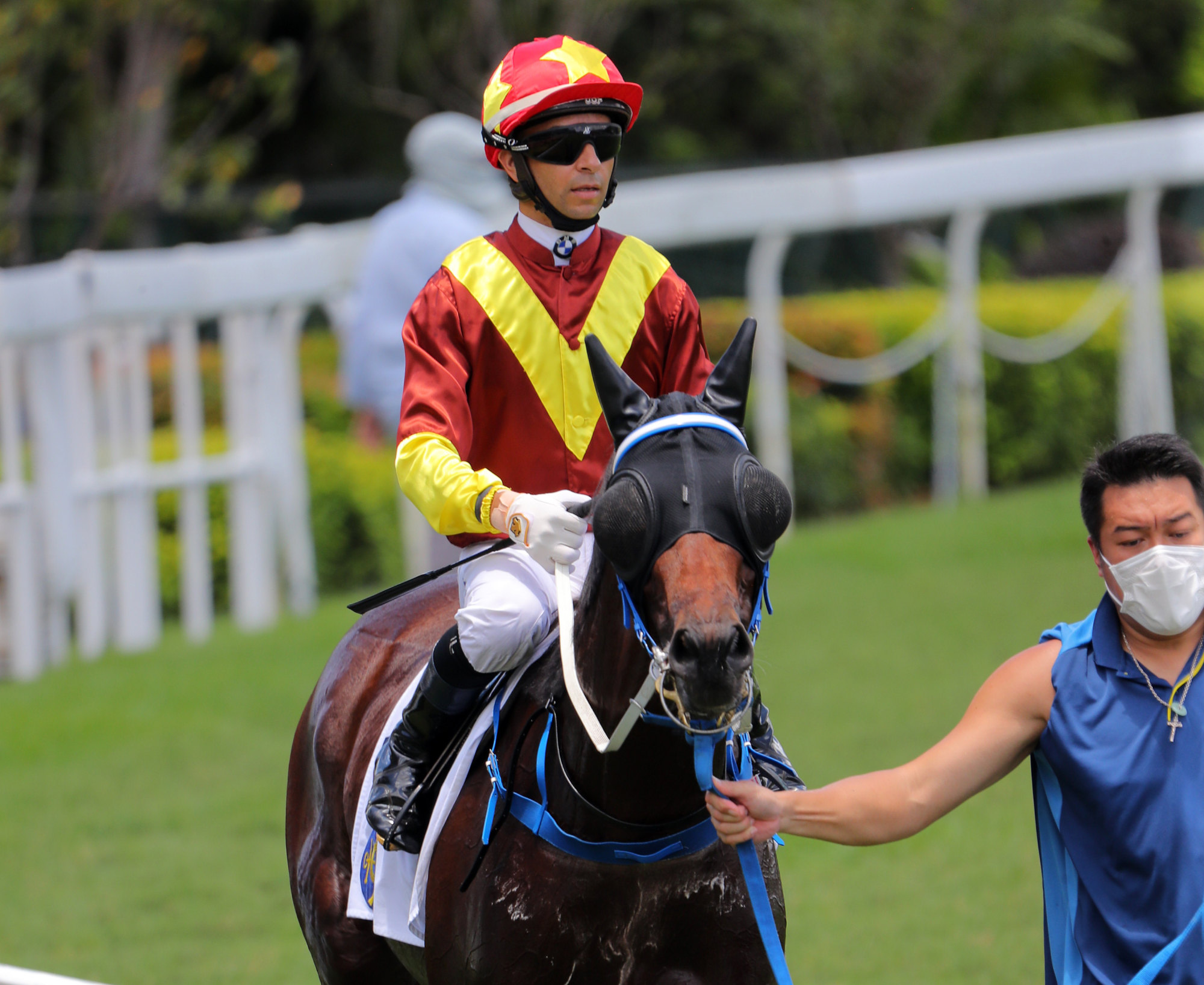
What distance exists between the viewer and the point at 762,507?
2.61m

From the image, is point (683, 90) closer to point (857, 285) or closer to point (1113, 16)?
point (857, 285)

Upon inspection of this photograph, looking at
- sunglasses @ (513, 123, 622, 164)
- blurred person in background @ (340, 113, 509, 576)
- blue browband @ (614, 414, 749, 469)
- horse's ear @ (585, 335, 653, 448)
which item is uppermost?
blurred person in background @ (340, 113, 509, 576)

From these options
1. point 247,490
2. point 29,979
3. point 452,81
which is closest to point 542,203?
point 29,979

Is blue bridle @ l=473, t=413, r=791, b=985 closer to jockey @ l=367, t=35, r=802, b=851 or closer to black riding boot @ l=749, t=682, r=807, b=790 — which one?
black riding boot @ l=749, t=682, r=807, b=790

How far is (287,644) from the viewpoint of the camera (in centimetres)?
944

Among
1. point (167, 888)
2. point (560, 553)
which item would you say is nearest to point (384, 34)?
point (167, 888)

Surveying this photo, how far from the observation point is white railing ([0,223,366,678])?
9328mm

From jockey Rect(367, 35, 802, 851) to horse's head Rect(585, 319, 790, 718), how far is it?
50 centimetres

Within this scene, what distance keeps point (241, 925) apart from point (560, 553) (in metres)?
3.72

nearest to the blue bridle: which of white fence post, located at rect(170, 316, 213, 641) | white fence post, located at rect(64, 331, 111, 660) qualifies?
white fence post, located at rect(64, 331, 111, 660)

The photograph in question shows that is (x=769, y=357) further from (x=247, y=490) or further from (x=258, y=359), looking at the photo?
(x=247, y=490)

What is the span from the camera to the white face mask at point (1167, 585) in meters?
2.67

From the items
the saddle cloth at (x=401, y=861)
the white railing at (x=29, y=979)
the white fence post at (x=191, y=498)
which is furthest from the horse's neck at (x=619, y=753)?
the white fence post at (x=191, y=498)

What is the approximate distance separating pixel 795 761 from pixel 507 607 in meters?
4.33
